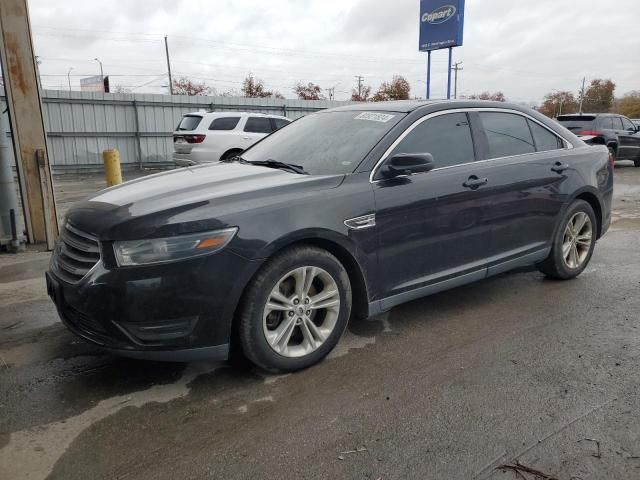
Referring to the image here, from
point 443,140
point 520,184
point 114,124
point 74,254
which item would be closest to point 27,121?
point 74,254

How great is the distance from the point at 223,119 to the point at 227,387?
1216 centimetres

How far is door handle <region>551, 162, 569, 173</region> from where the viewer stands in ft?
15.3

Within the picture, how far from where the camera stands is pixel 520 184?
435 cm

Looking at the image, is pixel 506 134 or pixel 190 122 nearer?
pixel 506 134

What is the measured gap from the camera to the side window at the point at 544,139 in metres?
4.75

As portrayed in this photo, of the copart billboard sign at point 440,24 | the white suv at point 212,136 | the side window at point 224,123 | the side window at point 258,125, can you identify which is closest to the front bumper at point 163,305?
the white suv at point 212,136

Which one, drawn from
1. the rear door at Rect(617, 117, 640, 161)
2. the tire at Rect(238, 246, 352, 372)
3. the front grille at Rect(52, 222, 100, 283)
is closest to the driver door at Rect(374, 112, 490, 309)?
the tire at Rect(238, 246, 352, 372)

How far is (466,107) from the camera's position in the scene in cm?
427

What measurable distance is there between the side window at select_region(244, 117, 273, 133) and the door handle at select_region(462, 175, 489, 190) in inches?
450

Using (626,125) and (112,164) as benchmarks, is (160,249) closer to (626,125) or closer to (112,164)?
(112,164)

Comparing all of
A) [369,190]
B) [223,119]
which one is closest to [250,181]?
[369,190]

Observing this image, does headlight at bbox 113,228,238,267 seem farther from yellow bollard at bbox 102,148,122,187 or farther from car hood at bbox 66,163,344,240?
yellow bollard at bbox 102,148,122,187

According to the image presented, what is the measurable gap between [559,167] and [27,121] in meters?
5.73

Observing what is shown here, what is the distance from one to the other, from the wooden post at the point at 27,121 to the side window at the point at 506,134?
16.5 ft
